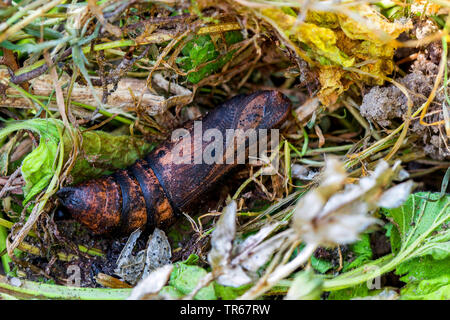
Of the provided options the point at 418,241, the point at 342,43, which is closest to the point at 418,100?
the point at 342,43

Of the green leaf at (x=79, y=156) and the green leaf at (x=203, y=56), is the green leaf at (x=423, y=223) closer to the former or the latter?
the green leaf at (x=203, y=56)

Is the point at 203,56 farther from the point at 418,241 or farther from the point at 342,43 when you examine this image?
the point at 418,241

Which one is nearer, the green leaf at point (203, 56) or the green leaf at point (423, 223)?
the green leaf at point (423, 223)

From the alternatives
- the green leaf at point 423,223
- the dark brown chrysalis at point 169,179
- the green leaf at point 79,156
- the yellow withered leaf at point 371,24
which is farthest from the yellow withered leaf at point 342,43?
the green leaf at point 79,156

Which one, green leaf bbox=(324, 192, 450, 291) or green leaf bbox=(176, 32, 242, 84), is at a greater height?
green leaf bbox=(176, 32, 242, 84)

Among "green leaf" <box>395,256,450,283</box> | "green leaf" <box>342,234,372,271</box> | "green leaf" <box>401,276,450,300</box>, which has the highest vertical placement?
"green leaf" <box>401,276,450,300</box>

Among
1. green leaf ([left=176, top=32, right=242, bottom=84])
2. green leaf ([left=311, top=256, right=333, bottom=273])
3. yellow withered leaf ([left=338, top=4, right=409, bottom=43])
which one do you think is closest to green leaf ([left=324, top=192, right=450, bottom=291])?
green leaf ([left=311, top=256, right=333, bottom=273])

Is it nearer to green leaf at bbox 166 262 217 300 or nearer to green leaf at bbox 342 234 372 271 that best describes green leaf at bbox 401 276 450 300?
green leaf at bbox 342 234 372 271
